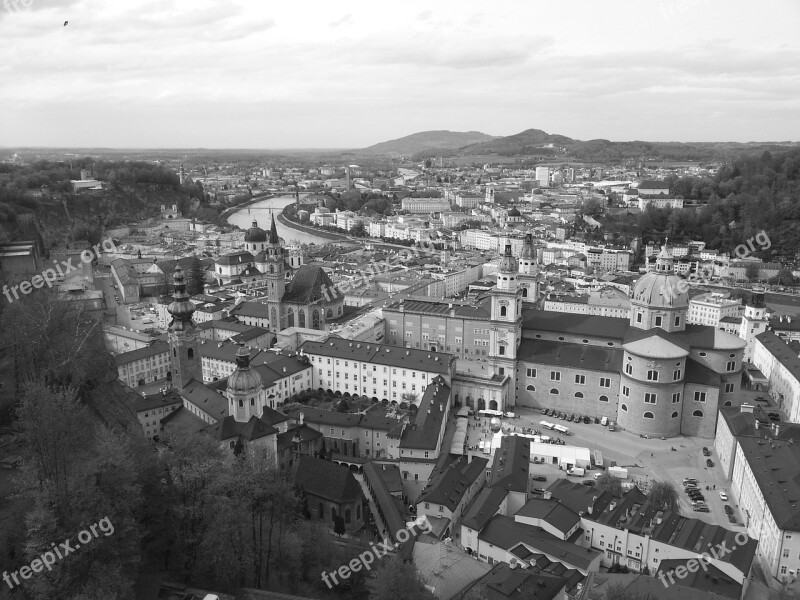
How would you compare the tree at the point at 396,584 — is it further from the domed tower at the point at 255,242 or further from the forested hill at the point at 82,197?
the domed tower at the point at 255,242

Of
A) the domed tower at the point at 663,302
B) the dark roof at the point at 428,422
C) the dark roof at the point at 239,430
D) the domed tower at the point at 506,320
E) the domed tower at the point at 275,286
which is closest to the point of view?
the dark roof at the point at 239,430

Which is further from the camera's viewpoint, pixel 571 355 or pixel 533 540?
pixel 571 355

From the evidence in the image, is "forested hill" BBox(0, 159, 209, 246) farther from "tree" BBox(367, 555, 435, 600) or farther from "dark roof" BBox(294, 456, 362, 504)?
"tree" BBox(367, 555, 435, 600)

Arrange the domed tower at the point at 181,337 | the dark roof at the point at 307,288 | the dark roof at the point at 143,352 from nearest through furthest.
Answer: the domed tower at the point at 181,337
the dark roof at the point at 143,352
the dark roof at the point at 307,288

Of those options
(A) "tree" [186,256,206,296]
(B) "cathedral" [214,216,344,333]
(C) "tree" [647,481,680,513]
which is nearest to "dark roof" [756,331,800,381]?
(C) "tree" [647,481,680,513]

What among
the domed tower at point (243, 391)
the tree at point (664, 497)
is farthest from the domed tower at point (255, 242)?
the tree at point (664, 497)

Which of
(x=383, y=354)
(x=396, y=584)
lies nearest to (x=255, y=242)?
(x=383, y=354)

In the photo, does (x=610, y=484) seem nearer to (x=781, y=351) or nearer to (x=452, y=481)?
(x=452, y=481)
